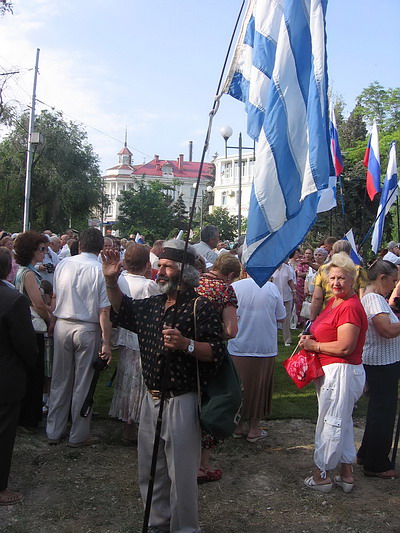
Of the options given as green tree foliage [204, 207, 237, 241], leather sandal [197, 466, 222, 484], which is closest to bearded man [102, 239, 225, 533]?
leather sandal [197, 466, 222, 484]

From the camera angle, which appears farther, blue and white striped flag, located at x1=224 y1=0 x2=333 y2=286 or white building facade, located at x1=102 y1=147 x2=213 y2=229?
white building facade, located at x1=102 y1=147 x2=213 y2=229

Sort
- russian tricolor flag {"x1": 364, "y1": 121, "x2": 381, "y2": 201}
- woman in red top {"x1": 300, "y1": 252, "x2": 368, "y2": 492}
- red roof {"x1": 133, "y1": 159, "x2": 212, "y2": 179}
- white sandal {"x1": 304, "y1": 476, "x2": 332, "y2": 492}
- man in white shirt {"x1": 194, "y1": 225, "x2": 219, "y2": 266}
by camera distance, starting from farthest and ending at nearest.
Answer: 1. red roof {"x1": 133, "y1": 159, "x2": 212, "y2": 179}
2. russian tricolor flag {"x1": 364, "y1": 121, "x2": 381, "y2": 201}
3. man in white shirt {"x1": 194, "y1": 225, "x2": 219, "y2": 266}
4. white sandal {"x1": 304, "y1": 476, "x2": 332, "y2": 492}
5. woman in red top {"x1": 300, "y1": 252, "x2": 368, "y2": 492}

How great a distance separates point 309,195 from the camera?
3900 mm

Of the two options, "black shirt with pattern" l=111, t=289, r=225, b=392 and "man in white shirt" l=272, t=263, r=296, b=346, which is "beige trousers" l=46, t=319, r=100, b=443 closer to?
"black shirt with pattern" l=111, t=289, r=225, b=392

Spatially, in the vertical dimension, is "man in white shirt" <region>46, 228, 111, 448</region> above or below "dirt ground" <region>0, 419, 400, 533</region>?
above

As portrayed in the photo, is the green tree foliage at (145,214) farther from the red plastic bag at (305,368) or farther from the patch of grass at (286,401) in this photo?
the red plastic bag at (305,368)

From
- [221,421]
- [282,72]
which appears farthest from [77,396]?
[282,72]

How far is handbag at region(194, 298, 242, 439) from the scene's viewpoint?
131 inches

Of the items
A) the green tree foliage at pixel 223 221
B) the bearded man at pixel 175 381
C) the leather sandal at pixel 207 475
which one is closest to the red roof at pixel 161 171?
the green tree foliage at pixel 223 221

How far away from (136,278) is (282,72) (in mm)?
2494

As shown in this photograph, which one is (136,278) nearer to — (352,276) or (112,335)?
(112,335)

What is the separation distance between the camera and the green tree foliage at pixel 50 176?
126 ft

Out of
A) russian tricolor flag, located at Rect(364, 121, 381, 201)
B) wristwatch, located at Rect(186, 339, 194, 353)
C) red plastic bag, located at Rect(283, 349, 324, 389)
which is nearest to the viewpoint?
wristwatch, located at Rect(186, 339, 194, 353)

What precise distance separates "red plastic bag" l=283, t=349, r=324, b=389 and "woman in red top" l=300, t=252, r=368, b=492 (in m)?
0.05
